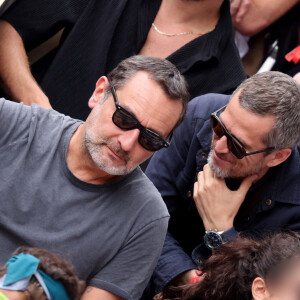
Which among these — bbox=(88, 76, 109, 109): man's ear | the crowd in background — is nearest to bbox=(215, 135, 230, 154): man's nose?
the crowd in background

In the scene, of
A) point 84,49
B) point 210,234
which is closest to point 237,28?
point 84,49

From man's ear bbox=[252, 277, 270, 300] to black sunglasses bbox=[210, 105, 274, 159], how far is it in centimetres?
55

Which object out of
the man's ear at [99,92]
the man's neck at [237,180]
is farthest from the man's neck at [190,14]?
the man's ear at [99,92]

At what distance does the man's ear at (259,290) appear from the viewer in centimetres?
212

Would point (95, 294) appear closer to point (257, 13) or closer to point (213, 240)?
point (213, 240)

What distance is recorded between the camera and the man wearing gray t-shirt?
2.22 meters

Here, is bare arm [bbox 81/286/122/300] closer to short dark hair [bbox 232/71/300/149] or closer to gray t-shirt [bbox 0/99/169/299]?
gray t-shirt [bbox 0/99/169/299]

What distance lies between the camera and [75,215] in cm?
226

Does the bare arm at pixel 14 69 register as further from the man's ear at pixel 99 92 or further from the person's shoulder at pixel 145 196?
the person's shoulder at pixel 145 196

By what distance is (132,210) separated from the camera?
2.29 m

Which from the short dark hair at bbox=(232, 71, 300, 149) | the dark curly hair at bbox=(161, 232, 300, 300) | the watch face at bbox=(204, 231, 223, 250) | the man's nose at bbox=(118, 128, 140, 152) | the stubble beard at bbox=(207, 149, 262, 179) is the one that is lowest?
the watch face at bbox=(204, 231, 223, 250)

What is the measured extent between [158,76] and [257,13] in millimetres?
1313

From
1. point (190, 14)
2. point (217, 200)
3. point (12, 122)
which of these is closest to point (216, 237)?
point (217, 200)

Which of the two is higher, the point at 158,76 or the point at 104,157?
the point at 158,76
